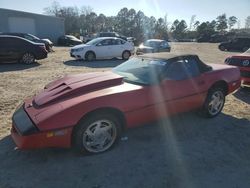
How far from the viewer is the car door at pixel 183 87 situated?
15.1 ft

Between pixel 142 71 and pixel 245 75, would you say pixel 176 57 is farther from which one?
pixel 245 75

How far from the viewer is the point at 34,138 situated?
348 centimetres

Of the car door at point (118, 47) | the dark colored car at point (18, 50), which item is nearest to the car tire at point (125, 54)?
the car door at point (118, 47)

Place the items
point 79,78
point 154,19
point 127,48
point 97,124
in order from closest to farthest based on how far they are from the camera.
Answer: point 97,124 < point 79,78 < point 127,48 < point 154,19

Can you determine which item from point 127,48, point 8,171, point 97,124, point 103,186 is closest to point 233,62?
→ point 97,124

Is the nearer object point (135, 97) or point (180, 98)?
point (135, 97)

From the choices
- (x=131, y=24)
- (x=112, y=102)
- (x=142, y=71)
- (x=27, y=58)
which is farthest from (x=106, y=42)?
(x=131, y=24)

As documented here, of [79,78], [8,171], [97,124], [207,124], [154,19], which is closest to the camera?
[8,171]

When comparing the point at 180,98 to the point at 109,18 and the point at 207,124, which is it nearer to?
the point at 207,124

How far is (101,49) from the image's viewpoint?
16016 millimetres

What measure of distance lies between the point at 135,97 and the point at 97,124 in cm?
75

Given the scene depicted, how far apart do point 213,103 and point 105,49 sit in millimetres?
11350

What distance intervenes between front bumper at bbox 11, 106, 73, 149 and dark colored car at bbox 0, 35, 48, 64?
1046cm

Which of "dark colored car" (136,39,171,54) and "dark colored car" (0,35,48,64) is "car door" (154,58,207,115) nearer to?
"dark colored car" (0,35,48,64)
